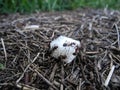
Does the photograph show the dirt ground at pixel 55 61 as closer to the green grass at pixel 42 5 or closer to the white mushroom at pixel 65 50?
the white mushroom at pixel 65 50

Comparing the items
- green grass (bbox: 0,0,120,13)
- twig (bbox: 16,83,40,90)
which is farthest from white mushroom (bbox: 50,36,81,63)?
green grass (bbox: 0,0,120,13)

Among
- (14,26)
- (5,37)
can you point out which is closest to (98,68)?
(5,37)

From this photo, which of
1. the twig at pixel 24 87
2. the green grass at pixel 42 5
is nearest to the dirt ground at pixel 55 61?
the twig at pixel 24 87

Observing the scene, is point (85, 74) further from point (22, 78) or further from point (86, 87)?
point (22, 78)

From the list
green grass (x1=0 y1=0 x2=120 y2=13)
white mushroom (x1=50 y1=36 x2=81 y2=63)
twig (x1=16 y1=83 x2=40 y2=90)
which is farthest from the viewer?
green grass (x1=0 y1=0 x2=120 y2=13)

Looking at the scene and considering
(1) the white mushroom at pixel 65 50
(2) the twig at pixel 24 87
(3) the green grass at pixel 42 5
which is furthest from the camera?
(3) the green grass at pixel 42 5

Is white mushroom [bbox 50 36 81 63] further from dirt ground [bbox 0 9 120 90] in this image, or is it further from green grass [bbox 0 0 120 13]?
green grass [bbox 0 0 120 13]
